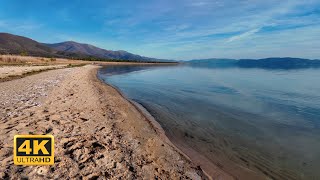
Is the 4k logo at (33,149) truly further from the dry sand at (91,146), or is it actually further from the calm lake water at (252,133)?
the calm lake water at (252,133)

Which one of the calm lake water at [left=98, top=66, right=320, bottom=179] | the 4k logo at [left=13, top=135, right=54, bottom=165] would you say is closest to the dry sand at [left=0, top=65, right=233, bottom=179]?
the calm lake water at [left=98, top=66, right=320, bottom=179]

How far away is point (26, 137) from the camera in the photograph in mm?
3213

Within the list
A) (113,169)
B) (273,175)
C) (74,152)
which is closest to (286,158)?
(273,175)

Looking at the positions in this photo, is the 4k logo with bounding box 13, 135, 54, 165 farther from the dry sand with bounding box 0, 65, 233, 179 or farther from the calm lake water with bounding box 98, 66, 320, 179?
the calm lake water with bounding box 98, 66, 320, 179

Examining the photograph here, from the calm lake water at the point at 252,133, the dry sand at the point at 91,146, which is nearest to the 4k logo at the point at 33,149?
the dry sand at the point at 91,146

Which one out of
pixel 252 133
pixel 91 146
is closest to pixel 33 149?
pixel 91 146

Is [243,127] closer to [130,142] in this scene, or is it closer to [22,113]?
[130,142]

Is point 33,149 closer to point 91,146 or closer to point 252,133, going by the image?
point 91,146

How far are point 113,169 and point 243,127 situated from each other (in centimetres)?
941

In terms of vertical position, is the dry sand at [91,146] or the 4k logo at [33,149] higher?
the 4k logo at [33,149]

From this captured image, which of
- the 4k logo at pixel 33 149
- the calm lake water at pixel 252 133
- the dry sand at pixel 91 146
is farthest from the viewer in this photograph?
the calm lake water at pixel 252 133

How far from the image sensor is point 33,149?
10.8 ft

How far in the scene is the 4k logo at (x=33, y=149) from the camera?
10.5 ft

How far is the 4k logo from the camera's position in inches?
126
